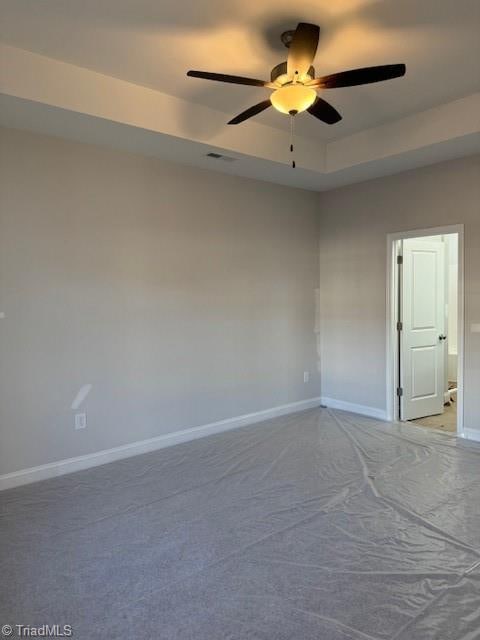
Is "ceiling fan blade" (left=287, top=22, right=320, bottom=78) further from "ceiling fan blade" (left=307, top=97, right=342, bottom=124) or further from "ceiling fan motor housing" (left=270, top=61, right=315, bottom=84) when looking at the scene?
"ceiling fan blade" (left=307, top=97, right=342, bottom=124)

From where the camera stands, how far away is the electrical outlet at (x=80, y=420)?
11.9 feet

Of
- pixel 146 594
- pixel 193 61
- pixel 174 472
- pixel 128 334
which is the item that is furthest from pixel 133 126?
pixel 146 594

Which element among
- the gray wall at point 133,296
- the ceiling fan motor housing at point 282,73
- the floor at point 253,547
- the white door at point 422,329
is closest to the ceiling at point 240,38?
the ceiling fan motor housing at point 282,73

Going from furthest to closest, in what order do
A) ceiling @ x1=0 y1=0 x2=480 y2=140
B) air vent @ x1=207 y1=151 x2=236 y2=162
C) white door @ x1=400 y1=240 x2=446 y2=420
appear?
white door @ x1=400 y1=240 x2=446 y2=420 → air vent @ x1=207 y1=151 x2=236 y2=162 → ceiling @ x1=0 y1=0 x2=480 y2=140

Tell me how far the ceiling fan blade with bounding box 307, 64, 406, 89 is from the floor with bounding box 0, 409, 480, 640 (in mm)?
2515

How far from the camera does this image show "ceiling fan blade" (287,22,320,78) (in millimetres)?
2137

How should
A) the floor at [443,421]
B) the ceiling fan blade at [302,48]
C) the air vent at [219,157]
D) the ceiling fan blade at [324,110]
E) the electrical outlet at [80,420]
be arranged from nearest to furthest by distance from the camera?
the ceiling fan blade at [302,48], the ceiling fan blade at [324,110], the electrical outlet at [80,420], the air vent at [219,157], the floor at [443,421]

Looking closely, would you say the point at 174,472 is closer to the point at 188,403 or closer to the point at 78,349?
the point at 188,403

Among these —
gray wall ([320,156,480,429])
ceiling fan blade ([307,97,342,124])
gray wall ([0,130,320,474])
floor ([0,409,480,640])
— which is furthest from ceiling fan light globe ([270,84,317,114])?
floor ([0,409,480,640])

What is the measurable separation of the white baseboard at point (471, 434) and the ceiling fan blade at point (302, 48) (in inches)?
138

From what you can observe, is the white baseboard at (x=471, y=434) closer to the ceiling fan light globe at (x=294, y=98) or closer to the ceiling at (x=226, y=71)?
the ceiling at (x=226, y=71)

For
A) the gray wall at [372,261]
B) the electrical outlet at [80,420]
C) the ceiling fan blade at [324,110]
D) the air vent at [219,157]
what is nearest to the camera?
the ceiling fan blade at [324,110]

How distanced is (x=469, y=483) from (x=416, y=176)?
2.96 m

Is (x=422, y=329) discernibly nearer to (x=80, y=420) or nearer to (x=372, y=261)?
(x=372, y=261)
